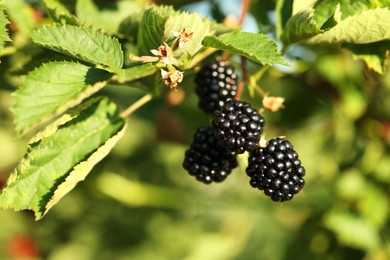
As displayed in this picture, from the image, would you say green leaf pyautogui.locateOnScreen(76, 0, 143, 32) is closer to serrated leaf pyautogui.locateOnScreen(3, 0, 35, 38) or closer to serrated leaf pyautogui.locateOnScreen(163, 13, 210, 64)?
serrated leaf pyautogui.locateOnScreen(3, 0, 35, 38)

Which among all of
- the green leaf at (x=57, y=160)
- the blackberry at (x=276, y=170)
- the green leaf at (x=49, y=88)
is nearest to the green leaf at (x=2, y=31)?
the green leaf at (x=49, y=88)

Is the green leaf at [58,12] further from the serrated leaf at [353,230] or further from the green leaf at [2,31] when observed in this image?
the serrated leaf at [353,230]

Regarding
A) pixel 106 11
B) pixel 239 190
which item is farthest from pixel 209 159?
pixel 239 190

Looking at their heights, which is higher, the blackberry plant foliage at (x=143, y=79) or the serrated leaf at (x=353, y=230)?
the blackberry plant foliage at (x=143, y=79)

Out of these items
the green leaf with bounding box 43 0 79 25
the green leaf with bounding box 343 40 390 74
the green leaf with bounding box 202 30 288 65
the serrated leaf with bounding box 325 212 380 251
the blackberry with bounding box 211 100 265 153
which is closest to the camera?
the green leaf with bounding box 202 30 288 65

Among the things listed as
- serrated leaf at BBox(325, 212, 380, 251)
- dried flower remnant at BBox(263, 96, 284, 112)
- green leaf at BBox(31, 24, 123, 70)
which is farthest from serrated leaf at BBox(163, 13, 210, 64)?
serrated leaf at BBox(325, 212, 380, 251)

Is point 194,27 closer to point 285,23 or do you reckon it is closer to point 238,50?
point 238,50

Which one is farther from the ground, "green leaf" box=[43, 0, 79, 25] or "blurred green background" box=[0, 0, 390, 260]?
"green leaf" box=[43, 0, 79, 25]
